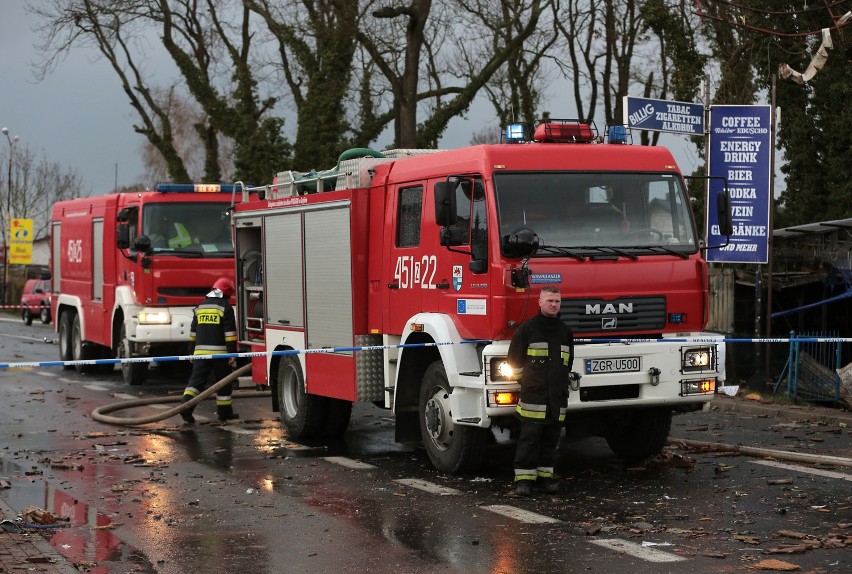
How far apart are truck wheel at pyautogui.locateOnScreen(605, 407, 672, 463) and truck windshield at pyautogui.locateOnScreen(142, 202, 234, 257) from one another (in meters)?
9.15

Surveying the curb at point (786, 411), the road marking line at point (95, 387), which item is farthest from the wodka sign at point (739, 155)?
the road marking line at point (95, 387)

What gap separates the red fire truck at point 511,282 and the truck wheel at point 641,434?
0.01 m

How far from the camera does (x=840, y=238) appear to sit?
1758 cm

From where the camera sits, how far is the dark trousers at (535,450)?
9.55 metres

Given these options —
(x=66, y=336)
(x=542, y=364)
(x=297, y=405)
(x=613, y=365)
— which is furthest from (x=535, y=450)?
(x=66, y=336)

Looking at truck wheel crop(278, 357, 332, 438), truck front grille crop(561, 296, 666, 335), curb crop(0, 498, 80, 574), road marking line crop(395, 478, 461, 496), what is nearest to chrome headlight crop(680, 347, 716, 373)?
truck front grille crop(561, 296, 666, 335)

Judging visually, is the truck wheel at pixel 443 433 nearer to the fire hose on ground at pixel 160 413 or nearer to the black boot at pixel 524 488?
the black boot at pixel 524 488

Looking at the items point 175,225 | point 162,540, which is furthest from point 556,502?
point 175,225

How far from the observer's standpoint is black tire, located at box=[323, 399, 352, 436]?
13133 millimetres

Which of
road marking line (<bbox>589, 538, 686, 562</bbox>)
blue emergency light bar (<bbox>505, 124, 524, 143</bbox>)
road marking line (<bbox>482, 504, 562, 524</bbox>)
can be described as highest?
blue emergency light bar (<bbox>505, 124, 524, 143</bbox>)

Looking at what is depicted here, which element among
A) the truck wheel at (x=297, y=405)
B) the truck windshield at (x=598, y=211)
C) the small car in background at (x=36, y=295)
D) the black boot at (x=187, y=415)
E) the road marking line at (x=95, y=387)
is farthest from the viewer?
the small car in background at (x=36, y=295)

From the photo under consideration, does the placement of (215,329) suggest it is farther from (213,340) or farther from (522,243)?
(522,243)

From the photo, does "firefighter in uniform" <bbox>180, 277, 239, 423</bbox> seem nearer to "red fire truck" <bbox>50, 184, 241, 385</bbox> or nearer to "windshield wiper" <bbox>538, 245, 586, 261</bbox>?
"red fire truck" <bbox>50, 184, 241, 385</bbox>

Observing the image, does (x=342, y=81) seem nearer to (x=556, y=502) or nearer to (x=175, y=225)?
(x=175, y=225)
